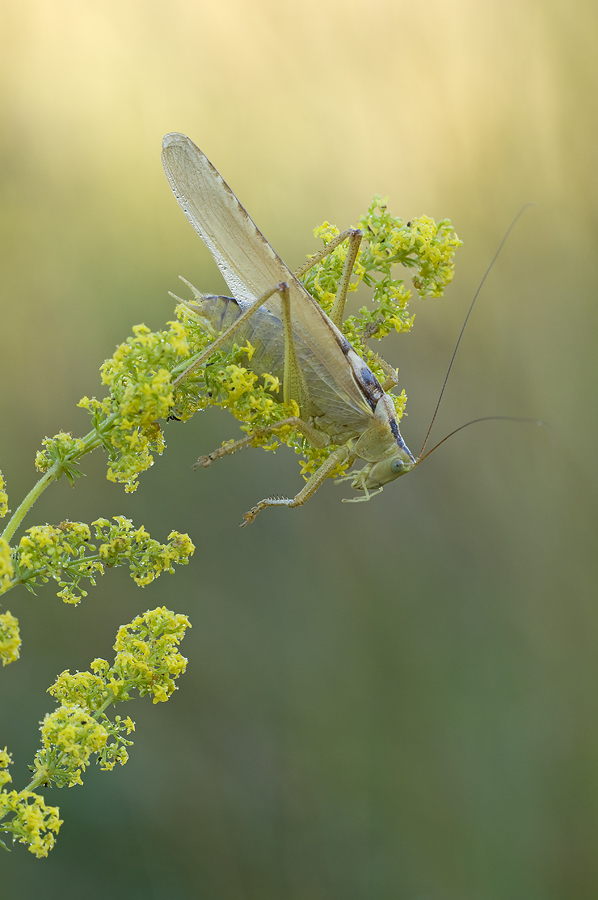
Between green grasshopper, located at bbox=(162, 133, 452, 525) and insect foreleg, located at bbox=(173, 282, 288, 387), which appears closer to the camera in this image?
insect foreleg, located at bbox=(173, 282, 288, 387)

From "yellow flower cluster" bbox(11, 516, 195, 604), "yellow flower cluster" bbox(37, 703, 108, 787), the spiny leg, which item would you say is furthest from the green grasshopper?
"yellow flower cluster" bbox(37, 703, 108, 787)

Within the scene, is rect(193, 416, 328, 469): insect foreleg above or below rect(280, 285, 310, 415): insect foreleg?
below

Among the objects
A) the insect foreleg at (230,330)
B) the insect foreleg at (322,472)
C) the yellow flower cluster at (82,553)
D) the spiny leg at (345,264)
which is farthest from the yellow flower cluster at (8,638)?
the spiny leg at (345,264)

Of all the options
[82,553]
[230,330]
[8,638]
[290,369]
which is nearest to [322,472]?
[290,369]

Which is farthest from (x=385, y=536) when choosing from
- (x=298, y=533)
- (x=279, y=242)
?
(x=279, y=242)

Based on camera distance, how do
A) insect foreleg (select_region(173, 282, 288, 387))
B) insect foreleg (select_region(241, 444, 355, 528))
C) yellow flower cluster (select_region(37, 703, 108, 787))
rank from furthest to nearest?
insect foreleg (select_region(241, 444, 355, 528)) < insect foreleg (select_region(173, 282, 288, 387)) < yellow flower cluster (select_region(37, 703, 108, 787))

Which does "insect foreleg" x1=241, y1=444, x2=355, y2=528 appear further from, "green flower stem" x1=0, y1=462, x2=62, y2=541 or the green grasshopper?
"green flower stem" x1=0, y1=462, x2=62, y2=541

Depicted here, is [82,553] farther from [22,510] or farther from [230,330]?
[230,330]

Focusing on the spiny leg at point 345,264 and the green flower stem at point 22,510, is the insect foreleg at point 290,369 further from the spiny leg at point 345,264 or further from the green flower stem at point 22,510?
the green flower stem at point 22,510
